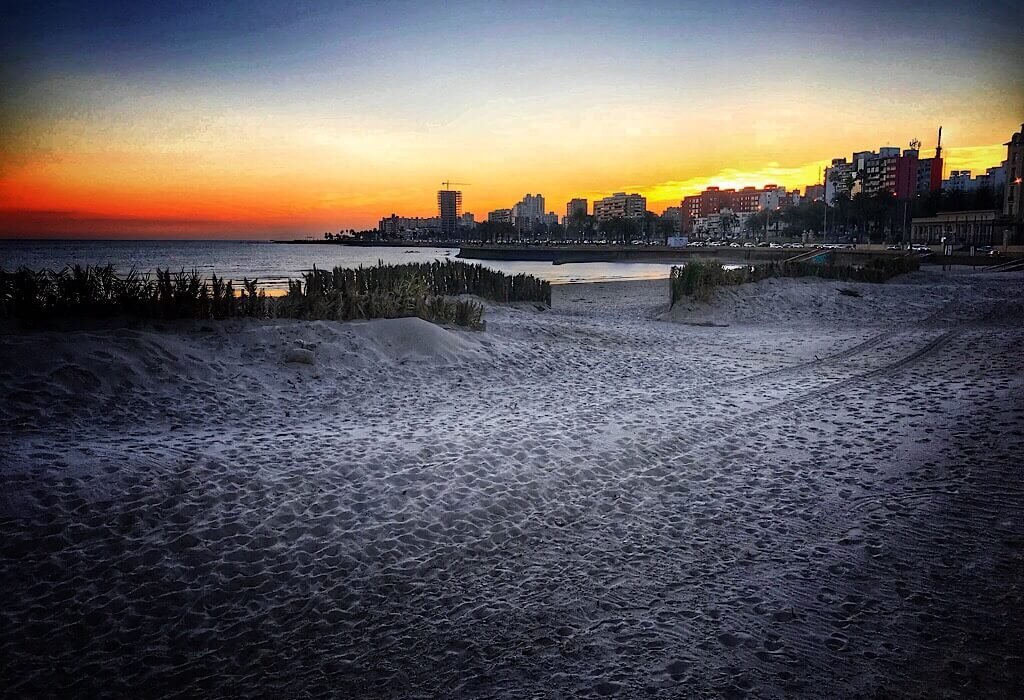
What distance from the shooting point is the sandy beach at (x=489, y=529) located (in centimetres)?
270

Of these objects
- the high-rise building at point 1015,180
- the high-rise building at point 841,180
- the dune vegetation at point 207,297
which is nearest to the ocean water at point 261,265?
the dune vegetation at point 207,297

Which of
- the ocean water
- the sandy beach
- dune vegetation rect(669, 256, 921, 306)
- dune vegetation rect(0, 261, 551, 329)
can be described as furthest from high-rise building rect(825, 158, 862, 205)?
the sandy beach

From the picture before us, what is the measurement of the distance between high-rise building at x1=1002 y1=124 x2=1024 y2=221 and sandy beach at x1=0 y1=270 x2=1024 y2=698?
59.7 m

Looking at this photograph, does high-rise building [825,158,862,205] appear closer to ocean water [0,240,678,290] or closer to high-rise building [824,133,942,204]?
high-rise building [824,133,942,204]

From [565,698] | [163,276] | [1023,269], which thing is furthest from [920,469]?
[1023,269]

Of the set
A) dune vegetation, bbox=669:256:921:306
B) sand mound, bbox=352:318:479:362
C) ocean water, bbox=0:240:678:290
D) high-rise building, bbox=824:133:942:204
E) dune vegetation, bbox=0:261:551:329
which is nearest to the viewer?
dune vegetation, bbox=0:261:551:329

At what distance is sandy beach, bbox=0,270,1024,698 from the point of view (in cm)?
270

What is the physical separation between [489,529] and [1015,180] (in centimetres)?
7471

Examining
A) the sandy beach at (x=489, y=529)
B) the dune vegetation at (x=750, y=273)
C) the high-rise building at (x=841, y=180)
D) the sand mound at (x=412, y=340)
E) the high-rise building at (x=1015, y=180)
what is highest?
the high-rise building at (x=841, y=180)

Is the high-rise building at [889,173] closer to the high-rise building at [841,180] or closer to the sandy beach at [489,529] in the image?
the high-rise building at [841,180]

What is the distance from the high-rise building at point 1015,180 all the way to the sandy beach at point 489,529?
5967cm

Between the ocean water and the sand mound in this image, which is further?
the ocean water

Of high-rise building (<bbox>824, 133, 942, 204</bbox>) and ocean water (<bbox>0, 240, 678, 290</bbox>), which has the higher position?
high-rise building (<bbox>824, 133, 942, 204</bbox>)

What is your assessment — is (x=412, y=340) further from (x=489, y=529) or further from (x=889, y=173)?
(x=889, y=173)
